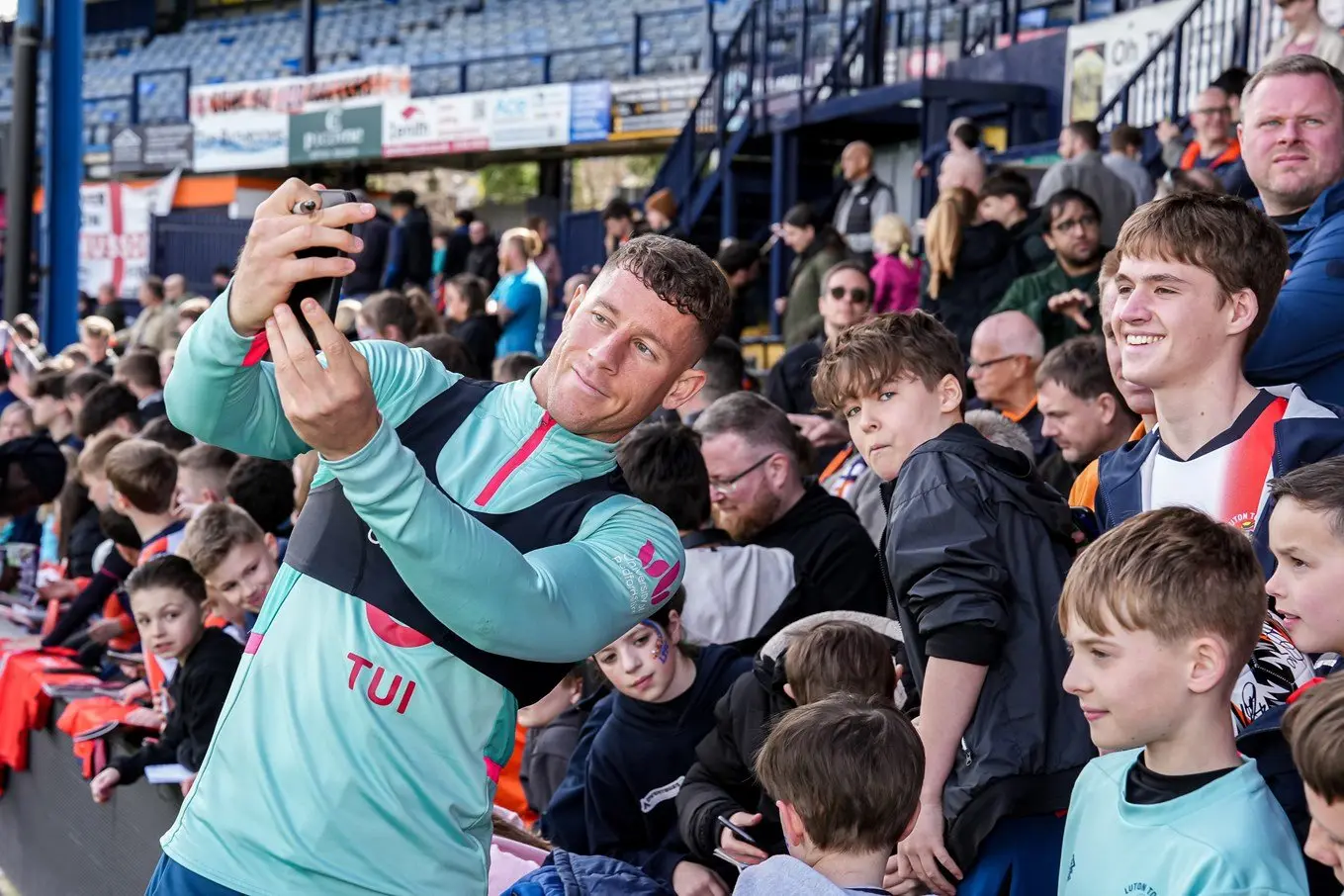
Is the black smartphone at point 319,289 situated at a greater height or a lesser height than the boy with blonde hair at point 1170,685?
greater

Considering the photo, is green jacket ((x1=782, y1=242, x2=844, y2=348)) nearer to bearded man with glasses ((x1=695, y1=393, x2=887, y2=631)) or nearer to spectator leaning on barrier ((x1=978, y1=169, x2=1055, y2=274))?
spectator leaning on barrier ((x1=978, y1=169, x2=1055, y2=274))

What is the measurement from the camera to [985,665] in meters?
2.58

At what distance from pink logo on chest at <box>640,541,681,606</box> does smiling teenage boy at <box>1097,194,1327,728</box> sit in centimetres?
95

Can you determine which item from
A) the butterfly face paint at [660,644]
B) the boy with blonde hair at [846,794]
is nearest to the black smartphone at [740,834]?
the butterfly face paint at [660,644]

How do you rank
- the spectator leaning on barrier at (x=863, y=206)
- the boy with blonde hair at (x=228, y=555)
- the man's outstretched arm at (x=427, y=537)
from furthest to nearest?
the spectator leaning on barrier at (x=863, y=206) → the boy with blonde hair at (x=228, y=555) → the man's outstretched arm at (x=427, y=537)

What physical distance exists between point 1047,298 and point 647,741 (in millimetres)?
3514

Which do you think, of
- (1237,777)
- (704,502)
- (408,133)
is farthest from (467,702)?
(408,133)

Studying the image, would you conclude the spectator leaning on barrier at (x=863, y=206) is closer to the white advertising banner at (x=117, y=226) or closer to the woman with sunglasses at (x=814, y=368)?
the woman with sunglasses at (x=814, y=368)

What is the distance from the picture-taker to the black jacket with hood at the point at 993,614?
2.55 metres

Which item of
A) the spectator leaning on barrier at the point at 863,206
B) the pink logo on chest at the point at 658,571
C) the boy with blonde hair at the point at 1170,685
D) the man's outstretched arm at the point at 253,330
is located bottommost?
the boy with blonde hair at the point at 1170,685

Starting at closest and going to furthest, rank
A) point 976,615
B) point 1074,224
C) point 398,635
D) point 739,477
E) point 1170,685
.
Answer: point 398,635 → point 1170,685 → point 976,615 → point 739,477 → point 1074,224

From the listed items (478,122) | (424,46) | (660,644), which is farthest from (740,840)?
(424,46)

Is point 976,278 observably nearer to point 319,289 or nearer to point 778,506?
point 778,506

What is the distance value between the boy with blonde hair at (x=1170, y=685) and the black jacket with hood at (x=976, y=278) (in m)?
5.21
